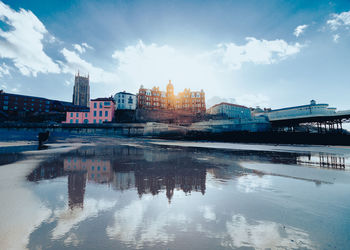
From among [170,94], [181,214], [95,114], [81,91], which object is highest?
[81,91]

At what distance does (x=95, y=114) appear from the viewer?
57.0m

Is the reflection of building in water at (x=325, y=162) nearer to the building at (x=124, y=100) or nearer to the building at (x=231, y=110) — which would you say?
the building at (x=231, y=110)

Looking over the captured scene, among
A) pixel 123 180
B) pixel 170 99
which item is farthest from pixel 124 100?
pixel 123 180

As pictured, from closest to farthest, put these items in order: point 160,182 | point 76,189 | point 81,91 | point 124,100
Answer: point 76,189 < point 160,182 < point 124,100 < point 81,91

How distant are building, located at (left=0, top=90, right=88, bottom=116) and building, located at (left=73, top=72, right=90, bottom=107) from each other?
80.0ft

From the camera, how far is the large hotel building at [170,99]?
8696cm

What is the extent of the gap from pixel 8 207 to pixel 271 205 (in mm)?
6397

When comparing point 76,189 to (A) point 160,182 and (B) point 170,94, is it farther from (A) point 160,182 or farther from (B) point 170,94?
(B) point 170,94

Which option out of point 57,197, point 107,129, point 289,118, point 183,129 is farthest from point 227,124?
point 57,197

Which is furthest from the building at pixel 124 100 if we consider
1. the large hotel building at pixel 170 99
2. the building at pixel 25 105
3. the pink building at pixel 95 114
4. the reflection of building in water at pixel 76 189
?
the reflection of building in water at pixel 76 189

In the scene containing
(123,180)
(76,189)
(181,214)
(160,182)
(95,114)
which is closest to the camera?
(181,214)

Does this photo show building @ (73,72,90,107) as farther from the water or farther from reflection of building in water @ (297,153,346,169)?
reflection of building in water @ (297,153,346,169)

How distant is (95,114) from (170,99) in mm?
49531

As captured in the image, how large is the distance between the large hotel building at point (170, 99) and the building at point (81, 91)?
59.0 metres
